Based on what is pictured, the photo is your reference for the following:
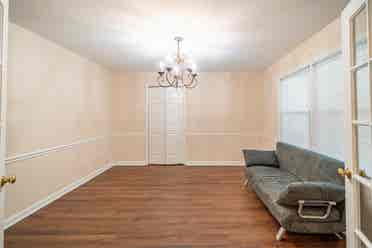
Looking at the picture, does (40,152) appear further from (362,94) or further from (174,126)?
(362,94)

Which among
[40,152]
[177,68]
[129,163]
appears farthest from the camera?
[129,163]

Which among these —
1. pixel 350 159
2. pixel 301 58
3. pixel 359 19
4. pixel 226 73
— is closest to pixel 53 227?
pixel 350 159

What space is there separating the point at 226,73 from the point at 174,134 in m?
2.12

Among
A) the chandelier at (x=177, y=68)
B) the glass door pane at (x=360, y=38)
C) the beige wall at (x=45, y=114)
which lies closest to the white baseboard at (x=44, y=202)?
the beige wall at (x=45, y=114)

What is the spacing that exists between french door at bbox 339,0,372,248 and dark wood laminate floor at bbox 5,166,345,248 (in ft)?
3.00

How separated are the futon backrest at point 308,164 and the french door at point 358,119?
2.68ft

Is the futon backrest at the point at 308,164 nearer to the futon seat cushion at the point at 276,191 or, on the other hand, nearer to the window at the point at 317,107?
the futon seat cushion at the point at 276,191

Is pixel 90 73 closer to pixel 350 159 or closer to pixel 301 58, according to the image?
pixel 301 58

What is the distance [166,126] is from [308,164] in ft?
12.4

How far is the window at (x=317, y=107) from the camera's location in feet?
8.75

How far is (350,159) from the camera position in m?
1.49

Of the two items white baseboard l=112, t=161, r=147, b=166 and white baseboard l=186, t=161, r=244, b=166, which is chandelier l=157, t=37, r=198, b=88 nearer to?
white baseboard l=186, t=161, r=244, b=166

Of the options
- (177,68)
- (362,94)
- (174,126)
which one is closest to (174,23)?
(177,68)

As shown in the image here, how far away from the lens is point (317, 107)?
10.3ft
